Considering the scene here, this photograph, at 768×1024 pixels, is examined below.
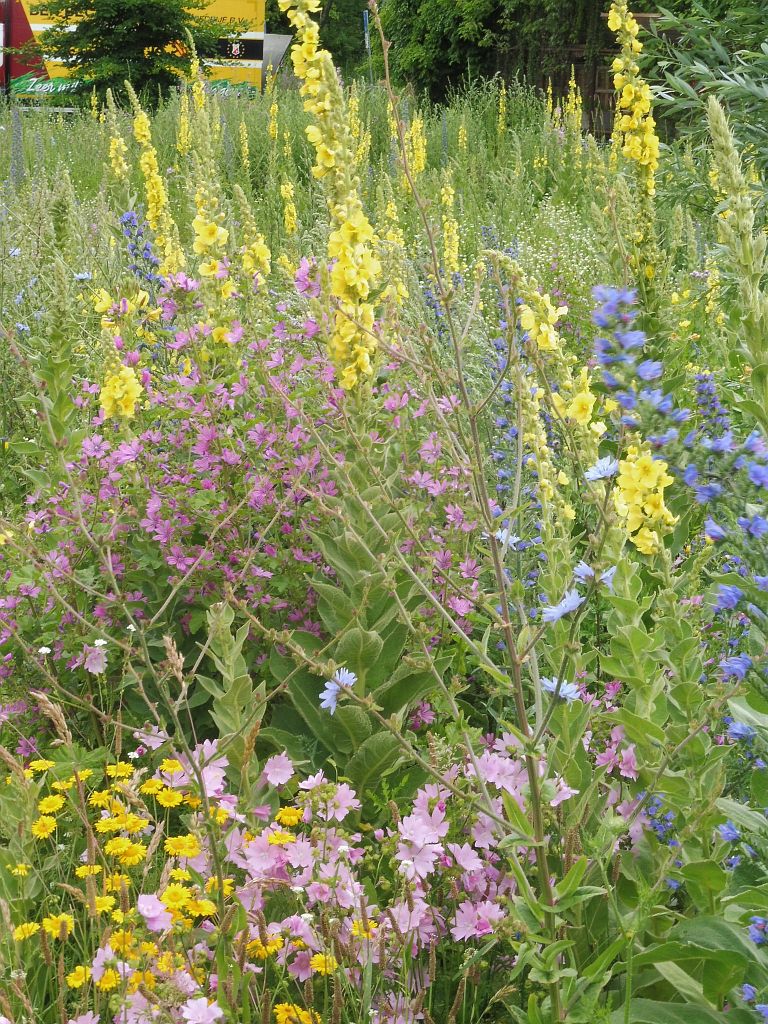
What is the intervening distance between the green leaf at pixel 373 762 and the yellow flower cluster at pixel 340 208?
86 centimetres

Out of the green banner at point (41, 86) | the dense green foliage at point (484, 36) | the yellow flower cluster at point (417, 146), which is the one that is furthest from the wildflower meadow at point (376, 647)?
the green banner at point (41, 86)

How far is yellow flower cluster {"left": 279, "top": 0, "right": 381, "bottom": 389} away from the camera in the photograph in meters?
2.30

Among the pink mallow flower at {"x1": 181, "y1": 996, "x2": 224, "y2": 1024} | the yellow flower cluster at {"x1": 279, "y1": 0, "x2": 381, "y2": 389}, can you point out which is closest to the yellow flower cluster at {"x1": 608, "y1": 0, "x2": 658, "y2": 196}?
the yellow flower cluster at {"x1": 279, "y1": 0, "x2": 381, "y2": 389}

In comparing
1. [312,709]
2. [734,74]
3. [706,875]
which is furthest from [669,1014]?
[734,74]

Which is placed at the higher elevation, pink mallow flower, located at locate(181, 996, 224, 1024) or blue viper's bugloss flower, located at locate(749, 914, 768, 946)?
blue viper's bugloss flower, located at locate(749, 914, 768, 946)

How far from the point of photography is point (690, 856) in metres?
1.62

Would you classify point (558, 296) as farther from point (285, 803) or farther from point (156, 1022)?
point (156, 1022)

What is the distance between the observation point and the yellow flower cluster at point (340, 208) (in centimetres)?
230

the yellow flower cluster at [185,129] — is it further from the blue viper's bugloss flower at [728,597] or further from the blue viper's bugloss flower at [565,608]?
the blue viper's bugloss flower at [728,597]

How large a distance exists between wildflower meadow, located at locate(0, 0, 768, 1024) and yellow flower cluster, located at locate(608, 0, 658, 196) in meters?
0.02

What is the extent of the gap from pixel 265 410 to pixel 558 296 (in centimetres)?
227

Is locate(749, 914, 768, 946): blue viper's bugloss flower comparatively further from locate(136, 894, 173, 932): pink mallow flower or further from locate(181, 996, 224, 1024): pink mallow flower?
locate(136, 894, 173, 932): pink mallow flower

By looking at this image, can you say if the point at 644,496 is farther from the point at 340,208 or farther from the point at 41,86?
the point at 41,86

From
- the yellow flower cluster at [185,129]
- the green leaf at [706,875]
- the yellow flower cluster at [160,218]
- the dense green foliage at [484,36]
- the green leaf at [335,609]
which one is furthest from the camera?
the dense green foliage at [484,36]
